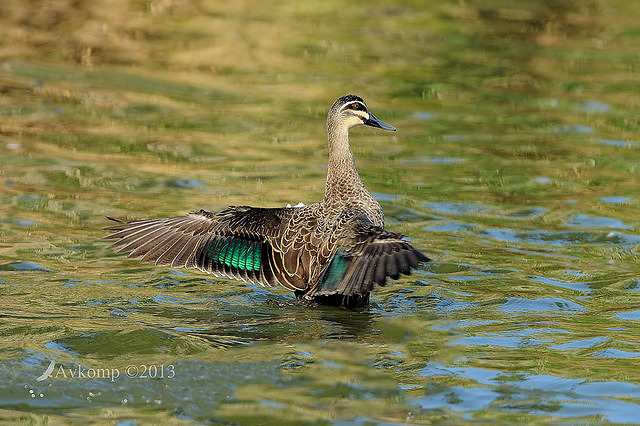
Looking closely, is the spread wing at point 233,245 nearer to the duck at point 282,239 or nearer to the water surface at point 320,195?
the duck at point 282,239

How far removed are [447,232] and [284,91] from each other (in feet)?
19.3

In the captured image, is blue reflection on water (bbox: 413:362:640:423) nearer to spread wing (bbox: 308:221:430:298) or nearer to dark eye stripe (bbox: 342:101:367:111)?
spread wing (bbox: 308:221:430:298)

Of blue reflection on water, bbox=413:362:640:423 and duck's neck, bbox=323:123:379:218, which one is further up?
duck's neck, bbox=323:123:379:218

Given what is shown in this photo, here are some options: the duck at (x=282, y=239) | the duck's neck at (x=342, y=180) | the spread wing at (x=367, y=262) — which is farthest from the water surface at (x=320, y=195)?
the duck's neck at (x=342, y=180)

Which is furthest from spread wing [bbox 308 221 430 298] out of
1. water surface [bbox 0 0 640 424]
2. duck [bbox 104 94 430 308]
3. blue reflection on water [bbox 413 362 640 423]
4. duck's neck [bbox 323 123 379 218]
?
blue reflection on water [bbox 413 362 640 423]

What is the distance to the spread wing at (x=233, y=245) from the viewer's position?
928 centimetres

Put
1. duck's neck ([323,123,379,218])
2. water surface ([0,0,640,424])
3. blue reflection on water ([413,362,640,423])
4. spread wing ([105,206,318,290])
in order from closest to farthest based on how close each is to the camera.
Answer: blue reflection on water ([413,362,640,423]) < water surface ([0,0,640,424]) < spread wing ([105,206,318,290]) < duck's neck ([323,123,379,218])

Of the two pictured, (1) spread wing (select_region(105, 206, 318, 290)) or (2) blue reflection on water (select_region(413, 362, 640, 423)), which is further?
(1) spread wing (select_region(105, 206, 318, 290))

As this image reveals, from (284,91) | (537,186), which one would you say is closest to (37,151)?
(284,91)

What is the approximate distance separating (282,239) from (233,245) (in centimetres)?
45

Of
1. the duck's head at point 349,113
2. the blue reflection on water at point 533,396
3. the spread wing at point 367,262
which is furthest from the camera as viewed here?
the duck's head at point 349,113

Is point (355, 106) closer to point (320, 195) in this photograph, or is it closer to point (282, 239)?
point (282, 239)

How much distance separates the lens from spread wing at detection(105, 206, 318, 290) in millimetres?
9281

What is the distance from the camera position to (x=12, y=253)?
1053 centimetres
